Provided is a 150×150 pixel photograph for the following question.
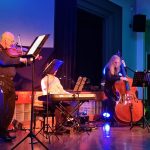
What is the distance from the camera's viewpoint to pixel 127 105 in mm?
7777

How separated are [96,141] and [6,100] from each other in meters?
1.53

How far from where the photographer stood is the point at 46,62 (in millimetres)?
8242

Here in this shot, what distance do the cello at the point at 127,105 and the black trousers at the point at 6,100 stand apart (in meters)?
2.58

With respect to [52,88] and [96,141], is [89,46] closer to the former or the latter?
[52,88]

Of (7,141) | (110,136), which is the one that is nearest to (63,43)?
(110,136)

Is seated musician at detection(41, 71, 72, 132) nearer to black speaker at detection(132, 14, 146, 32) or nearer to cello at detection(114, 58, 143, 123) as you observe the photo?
cello at detection(114, 58, 143, 123)

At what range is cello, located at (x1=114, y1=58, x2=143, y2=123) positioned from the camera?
777 cm

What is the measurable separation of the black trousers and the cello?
2576mm

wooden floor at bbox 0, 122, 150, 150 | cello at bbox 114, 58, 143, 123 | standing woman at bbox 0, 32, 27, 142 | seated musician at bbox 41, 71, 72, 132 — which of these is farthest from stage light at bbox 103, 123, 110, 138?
standing woman at bbox 0, 32, 27, 142

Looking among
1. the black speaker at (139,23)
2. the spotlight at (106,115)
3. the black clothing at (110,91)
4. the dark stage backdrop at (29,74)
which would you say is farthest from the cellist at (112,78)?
the black speaker at (139,23)

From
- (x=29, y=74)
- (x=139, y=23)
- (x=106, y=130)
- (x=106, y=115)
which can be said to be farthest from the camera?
(x=139, y=23)

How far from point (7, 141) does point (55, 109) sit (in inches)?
50.6

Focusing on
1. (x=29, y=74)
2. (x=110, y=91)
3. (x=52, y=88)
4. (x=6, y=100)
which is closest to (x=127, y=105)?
(x=110, y=91)

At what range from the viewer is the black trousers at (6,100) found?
19.0ft
